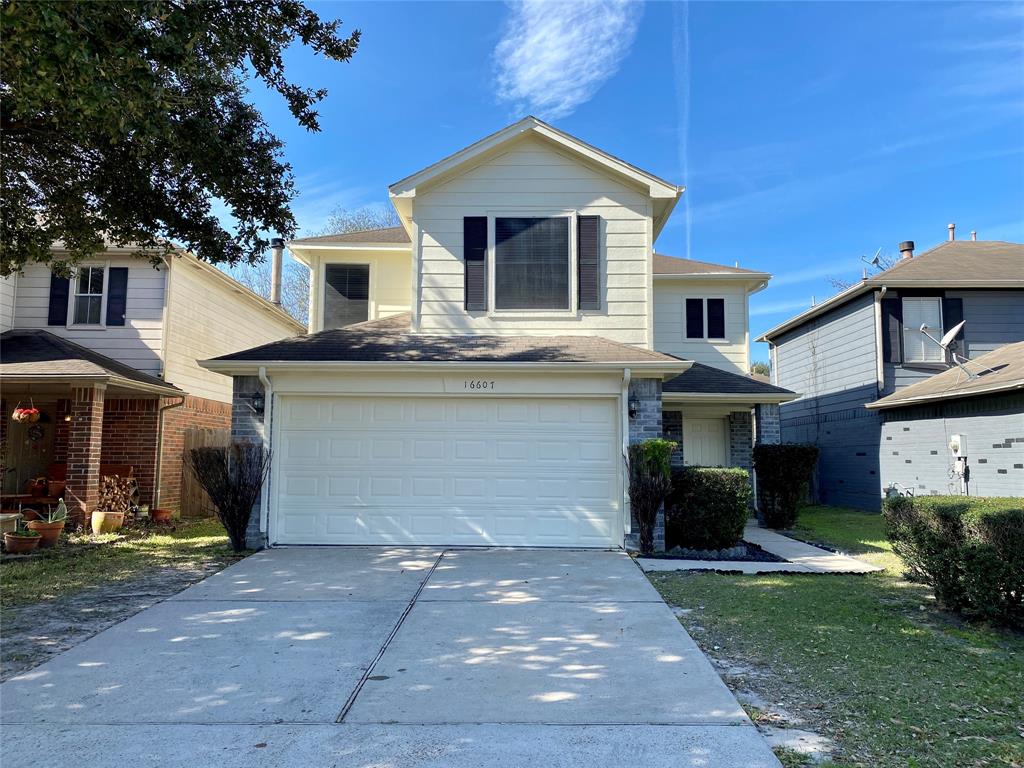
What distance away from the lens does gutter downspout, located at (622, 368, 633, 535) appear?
29.1ft

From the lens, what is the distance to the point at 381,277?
1288 centimetres

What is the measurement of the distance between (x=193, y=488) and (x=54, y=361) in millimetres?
3766

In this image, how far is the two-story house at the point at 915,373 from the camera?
1133 centimetres

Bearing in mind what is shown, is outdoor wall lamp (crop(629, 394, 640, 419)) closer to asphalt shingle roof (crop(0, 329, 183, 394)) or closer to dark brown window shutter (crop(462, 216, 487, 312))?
dark brown window shutter (crop(462, 216, 487, 312))

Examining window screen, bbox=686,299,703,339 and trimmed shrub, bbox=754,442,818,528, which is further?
window screen, bbox=686,299,703,339

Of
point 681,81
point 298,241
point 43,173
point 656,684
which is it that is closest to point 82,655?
point 656,684

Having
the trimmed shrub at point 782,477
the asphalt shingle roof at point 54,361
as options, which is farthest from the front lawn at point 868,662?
the asphalt shingle roof at point 54,361

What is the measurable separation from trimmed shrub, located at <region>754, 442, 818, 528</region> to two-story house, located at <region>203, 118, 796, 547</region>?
1032 millimetres

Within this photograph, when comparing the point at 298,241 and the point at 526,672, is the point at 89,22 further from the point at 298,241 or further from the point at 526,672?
the point at 298,241

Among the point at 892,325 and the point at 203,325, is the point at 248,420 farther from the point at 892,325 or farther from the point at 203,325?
the point at 892,325

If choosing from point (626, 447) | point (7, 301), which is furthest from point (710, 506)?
point (7, 301)

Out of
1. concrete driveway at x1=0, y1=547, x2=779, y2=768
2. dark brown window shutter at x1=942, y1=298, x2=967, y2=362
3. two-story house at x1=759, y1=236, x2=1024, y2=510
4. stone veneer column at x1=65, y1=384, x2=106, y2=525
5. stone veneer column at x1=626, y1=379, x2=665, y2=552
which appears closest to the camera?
concrete driveway at x1=0, y1=547, x2=779, y2=768

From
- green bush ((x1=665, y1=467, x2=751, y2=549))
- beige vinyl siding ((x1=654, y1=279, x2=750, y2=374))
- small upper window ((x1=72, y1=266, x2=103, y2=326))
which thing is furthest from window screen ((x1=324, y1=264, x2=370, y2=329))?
green bush ((x1=665, y1=467, x2=751, y2=549))

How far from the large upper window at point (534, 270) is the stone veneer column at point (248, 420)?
404cm
